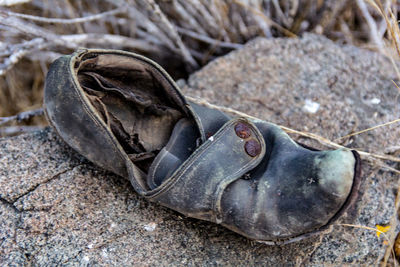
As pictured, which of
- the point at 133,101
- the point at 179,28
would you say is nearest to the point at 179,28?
the point at 179,28

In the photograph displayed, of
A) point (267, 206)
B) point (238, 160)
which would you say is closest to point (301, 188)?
point (267, 206)

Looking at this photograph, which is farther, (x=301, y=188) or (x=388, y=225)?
(x=388, y=225)

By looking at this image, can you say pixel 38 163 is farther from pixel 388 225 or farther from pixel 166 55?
pixel 388 225

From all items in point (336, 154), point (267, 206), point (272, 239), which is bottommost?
point (272, 239)

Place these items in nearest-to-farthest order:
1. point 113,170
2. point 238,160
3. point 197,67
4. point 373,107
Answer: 1. point 238,160
2. point 113,170
3. point 373,107
4. point 197,67

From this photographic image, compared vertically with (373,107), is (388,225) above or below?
below

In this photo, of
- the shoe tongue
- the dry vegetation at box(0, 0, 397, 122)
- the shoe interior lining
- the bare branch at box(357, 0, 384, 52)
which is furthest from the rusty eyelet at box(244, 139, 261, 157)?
the bare branch at box(357, 0, 384, 52)
